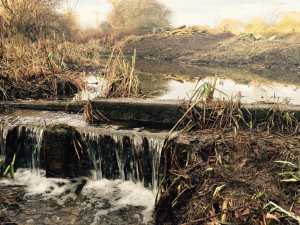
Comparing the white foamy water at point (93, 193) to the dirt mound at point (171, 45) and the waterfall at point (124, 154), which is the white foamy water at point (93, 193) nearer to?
the waterfall at point (124, 154)

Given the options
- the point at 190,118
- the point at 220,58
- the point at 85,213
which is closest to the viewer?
the point at 85,213

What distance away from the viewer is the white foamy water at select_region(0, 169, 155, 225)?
133 inches

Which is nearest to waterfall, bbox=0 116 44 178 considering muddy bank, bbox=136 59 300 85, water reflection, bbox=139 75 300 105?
water reflection, bbox=139 75 300 105

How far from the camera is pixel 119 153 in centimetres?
383

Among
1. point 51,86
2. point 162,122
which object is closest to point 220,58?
point 51,86

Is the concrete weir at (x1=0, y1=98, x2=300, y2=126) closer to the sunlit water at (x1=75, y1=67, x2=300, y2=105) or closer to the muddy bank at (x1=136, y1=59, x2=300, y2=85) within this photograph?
the sunlit water at (x1=75, y1=67, x2=300, y2=105)

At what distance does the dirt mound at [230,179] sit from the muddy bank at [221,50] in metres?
13.3

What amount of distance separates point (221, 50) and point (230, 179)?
18619mm

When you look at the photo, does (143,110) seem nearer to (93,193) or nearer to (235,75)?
(93,193)

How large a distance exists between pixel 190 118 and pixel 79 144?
1.49 m

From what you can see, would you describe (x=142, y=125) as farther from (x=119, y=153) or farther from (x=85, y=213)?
(x=85, y=213)

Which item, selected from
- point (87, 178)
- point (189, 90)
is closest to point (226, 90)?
point (189, 90)

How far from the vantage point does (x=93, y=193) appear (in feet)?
12.0

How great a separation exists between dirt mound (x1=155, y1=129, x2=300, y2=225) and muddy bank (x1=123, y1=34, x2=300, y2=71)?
13310 mm
